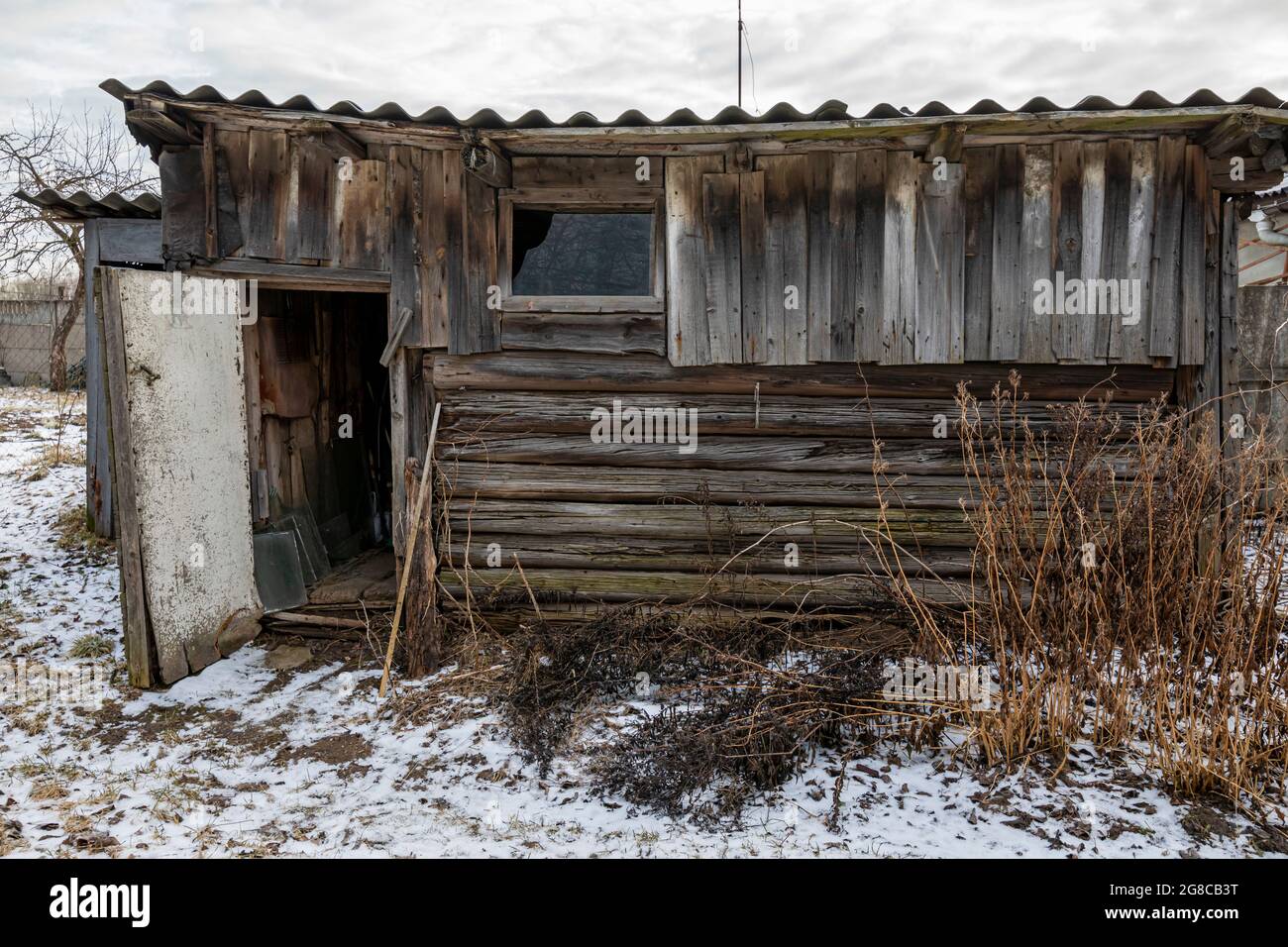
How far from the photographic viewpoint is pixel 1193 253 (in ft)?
18.1

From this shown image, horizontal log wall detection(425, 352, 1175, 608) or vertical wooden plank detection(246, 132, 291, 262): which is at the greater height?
vertical wooden plank detection(246, 132, 291, 262)

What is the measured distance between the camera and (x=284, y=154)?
18.8 feet

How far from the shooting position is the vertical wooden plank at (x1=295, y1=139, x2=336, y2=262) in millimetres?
5750

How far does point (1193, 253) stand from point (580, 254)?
409 centimetres

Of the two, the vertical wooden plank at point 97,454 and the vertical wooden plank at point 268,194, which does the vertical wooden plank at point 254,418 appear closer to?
the vertical wooden plank at point 268,194

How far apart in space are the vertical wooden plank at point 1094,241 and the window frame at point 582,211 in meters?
2.76

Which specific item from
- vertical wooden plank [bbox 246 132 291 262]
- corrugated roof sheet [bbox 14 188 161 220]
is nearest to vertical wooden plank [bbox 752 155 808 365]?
vertical wooden plank [bbox 246 132 291 262]

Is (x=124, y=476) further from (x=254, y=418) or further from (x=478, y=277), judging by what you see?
(x=478, y=277)

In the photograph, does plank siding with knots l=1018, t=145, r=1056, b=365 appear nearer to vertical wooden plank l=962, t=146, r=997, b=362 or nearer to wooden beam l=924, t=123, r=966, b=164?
vertical wooden plank l=962, t=146, r=997, b=362

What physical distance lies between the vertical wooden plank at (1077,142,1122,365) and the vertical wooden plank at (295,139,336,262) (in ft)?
16.5

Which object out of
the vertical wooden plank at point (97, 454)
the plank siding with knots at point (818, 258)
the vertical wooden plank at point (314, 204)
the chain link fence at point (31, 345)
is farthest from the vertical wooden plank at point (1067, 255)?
the chain link fence at point (31, 345)

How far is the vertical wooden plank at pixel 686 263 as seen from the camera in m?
5.68

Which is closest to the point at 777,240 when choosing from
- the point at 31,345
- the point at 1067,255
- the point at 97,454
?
the point at 1067,255

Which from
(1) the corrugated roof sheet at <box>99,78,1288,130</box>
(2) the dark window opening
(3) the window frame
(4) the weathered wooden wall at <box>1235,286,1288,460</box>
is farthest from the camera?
(4) the weathered wooden wall at <box>1235,286,1288,460</box>
